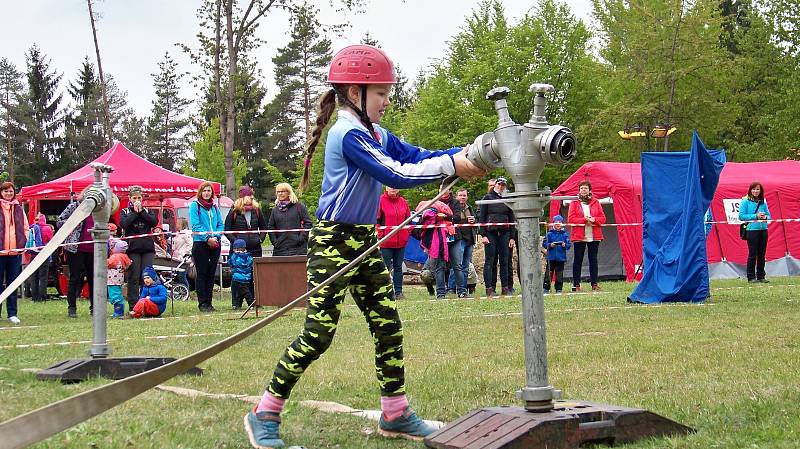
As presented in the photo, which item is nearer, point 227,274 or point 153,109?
point 227,274

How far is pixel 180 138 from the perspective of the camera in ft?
294

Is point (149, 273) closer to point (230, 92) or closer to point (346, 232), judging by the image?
point (346, 232)

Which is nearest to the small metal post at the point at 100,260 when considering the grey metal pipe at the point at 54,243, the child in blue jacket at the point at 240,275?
the grey metal pipe at the point at 54,243

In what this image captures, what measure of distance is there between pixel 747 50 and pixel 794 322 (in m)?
34.6

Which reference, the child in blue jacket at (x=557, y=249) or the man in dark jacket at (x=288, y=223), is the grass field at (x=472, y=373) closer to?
the man in dark jacket at (x=288, y=223)

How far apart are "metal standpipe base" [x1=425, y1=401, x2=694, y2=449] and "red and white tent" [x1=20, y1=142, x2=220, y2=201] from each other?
19564 millimetres

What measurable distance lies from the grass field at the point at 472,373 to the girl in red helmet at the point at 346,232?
0.64ft

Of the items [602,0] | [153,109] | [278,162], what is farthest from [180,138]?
[602,0]

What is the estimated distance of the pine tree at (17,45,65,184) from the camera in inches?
3036

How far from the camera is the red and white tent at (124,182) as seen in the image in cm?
2317

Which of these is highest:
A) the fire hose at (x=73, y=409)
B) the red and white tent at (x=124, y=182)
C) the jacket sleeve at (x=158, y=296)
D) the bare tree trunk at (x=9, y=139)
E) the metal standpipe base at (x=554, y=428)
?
the bare tree trunk at (x=9, y=139)

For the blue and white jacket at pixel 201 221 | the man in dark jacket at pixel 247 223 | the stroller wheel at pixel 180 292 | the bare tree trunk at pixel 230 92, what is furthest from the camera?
the bare tree trunk at pixel 230 92

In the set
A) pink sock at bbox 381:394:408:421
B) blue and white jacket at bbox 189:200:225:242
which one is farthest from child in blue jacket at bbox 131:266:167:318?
pink sock at bbox 381:394:408:421

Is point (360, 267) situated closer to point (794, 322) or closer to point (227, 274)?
point (794, 322)
